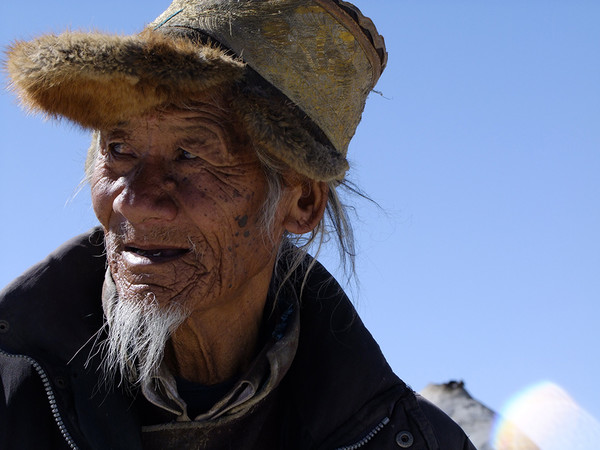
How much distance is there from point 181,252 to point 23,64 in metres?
0.81

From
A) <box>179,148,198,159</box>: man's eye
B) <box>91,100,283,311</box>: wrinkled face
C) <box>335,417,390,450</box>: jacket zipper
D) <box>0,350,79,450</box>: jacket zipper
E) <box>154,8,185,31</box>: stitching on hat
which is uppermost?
<box>154,8,185,31</box>: stitching on hat

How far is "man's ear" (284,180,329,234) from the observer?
12.1 ft

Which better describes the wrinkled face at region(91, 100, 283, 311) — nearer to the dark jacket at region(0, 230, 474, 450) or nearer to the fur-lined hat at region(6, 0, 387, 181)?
the fur-lined hat at region(6, 0, 387, 181)

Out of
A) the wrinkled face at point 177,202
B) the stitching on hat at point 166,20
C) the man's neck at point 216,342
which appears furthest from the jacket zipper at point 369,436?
the stitching on hat at point 166,20

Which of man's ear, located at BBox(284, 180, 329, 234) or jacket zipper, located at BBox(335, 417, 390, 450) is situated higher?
man's ear, located at BBox(284, 180, 329, 234)

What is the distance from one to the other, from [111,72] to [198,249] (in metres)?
0.68

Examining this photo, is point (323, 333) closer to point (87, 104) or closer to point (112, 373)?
point (112, 373)

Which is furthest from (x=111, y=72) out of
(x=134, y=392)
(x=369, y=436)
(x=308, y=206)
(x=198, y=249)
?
(x=369, y=436)

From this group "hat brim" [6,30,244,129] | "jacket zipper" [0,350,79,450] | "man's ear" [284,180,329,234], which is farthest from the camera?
"man's ear" [284,180,329,234]

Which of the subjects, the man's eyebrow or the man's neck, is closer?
the man's eyebrow

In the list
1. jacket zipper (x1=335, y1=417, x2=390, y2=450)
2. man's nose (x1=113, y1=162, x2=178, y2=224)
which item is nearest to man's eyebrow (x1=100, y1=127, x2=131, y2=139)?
man's nose (x1=113, y1=162, x2=178, y2=224)

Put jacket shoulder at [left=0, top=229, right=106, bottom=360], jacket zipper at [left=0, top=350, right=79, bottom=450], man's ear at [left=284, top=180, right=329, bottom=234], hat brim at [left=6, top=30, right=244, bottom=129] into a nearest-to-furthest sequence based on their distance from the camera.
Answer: hat brim at [left=6, top=30, right=244, bottom=129] < jacket zipper at [left=0, top=350, right=79, bottom=450] < jacket shoulder at [left=0, top=229, right=106, bottom=360] < man's ear at [left=284, top=180, right=329, bottom=234]

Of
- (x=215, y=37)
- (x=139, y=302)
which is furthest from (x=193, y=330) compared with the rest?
(x=215, y=37)

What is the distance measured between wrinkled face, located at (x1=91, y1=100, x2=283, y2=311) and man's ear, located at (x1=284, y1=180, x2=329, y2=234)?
28 cm
